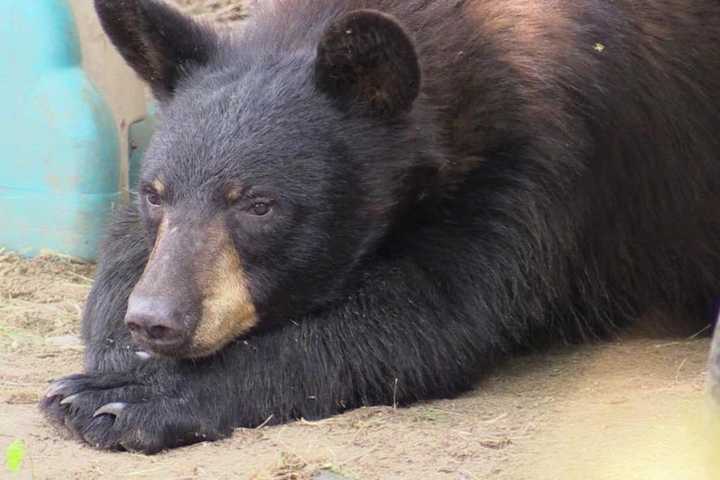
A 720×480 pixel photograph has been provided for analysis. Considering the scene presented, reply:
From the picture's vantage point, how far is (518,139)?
5801mm

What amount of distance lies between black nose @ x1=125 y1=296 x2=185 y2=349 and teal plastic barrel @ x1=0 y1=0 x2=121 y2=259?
3330mm

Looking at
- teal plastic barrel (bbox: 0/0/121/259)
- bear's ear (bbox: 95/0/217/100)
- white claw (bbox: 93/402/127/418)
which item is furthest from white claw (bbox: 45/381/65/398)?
teal plastic barrel (bbox: 0/0/121/259)

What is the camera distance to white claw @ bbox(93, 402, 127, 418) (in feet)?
17.1

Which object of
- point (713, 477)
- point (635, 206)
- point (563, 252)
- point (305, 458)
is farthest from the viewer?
point (635, 206)

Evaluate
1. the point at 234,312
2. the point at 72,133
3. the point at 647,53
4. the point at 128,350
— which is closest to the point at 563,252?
the point at 647,53

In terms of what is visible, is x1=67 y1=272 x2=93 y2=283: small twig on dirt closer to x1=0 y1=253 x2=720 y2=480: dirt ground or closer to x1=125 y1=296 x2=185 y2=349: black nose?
x1=0 y1=253 x2=720 y2=480: dirt ground

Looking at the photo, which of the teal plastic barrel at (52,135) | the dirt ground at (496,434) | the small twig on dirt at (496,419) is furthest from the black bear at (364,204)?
the teal plastic barrel at (52,135)

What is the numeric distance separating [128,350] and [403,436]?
133cm

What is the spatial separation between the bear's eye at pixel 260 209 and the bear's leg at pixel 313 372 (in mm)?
493

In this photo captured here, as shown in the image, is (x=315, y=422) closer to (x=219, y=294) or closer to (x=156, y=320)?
(x=219, y=294)

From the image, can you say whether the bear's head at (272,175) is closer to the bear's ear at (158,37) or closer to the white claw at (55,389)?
the bear's ear at (158,37)

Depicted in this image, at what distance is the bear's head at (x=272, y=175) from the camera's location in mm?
5223

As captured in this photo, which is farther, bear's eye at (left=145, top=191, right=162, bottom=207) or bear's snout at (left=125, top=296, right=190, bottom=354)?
bear's eye at (left=145, top=191, right=162, bottom=207)

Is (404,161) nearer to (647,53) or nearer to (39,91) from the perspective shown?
(647,53)
